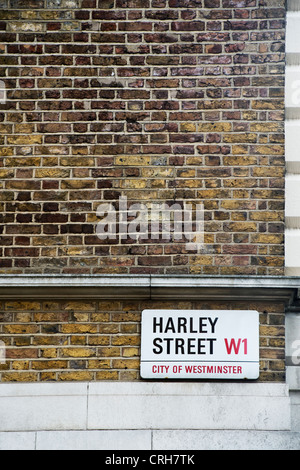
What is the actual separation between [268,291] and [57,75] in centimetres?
223

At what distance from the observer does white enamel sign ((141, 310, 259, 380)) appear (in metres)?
4.48

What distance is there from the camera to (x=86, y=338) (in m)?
4.57

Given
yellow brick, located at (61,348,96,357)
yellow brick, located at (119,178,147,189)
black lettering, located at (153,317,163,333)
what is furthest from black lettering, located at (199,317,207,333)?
yellow brick, located at (119,178,147,189)

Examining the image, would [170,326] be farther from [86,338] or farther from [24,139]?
[24,139]

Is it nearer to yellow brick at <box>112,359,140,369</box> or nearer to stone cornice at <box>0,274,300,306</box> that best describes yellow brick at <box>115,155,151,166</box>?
stone cornice at <box>0,274,300,306</box>

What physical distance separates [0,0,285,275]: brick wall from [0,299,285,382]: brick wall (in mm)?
257

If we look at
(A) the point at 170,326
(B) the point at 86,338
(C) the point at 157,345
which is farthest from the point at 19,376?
(A) the point at 170,326

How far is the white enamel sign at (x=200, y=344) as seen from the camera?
4.48 m

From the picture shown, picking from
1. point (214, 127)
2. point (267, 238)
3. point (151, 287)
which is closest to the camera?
point (151, 287)

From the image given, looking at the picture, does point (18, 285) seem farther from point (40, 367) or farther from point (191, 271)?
A: point (191, 271)

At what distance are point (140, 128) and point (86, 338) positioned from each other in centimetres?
158

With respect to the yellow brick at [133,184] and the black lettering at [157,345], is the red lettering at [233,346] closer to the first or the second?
the black lettering at [157,345]

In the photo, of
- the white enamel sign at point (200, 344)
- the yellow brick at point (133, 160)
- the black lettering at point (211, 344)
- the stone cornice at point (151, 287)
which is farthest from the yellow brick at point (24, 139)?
the black lettering at point (211, 344)

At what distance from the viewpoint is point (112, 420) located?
14.5 feet
